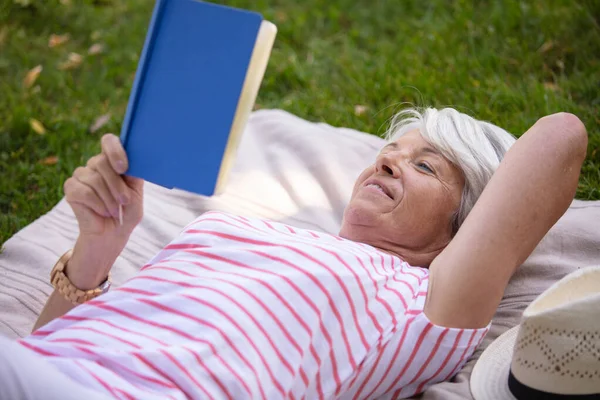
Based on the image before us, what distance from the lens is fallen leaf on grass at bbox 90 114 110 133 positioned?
4395 mm

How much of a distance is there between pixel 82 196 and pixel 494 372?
121cm

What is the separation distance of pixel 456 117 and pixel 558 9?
246cm

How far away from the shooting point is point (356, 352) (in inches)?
80.7

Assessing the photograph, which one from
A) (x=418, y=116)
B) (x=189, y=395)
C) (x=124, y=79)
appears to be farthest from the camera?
(x=124, y=79)

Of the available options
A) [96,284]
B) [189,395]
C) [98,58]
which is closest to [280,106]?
[98,58]

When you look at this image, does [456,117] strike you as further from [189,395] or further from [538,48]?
[538,48]

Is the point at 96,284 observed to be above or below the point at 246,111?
below

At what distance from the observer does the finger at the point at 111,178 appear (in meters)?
1.99

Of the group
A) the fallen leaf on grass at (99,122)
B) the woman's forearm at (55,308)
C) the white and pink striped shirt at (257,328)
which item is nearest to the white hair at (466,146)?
the white and pink striped shirt at (257,328)

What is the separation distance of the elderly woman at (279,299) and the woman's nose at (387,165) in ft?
1.10

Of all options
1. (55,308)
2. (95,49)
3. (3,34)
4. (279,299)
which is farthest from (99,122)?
(279,299)

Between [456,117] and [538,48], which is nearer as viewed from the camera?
[456,117]

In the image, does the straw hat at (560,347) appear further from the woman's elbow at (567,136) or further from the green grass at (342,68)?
the green grass at (342,68)

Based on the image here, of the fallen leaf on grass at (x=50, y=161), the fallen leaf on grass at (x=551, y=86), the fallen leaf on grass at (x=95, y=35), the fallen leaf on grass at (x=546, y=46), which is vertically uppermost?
the fallen leaf on grass at (x=546, y=46)
